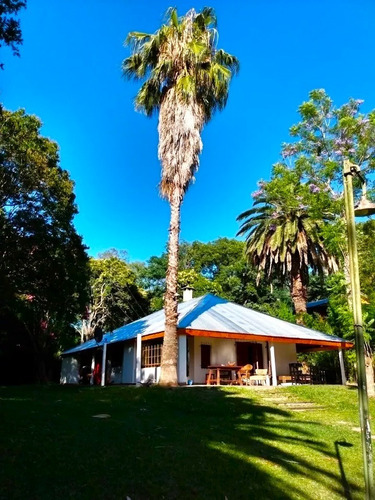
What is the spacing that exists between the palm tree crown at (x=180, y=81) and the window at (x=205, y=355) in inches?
310

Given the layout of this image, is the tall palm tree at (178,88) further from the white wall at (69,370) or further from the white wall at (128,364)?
the white wall at (69,370)

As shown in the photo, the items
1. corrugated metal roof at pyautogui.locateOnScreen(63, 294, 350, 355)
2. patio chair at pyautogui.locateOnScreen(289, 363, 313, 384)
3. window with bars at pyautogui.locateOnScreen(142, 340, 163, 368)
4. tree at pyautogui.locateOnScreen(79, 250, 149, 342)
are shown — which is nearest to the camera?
corrugated metal roof at pyautogui.locateOnScreen(63, 294, 350, 355)

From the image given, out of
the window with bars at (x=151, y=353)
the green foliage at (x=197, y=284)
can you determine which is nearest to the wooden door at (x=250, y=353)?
the window with bars at (x=151, y=353)

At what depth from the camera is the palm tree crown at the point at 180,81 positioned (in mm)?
16953

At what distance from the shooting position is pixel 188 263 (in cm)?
4825

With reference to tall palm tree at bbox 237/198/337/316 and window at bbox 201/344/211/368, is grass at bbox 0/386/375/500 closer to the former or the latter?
window at bbox 201/344/211/368

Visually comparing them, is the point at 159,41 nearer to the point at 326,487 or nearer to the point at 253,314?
the point at 253,314

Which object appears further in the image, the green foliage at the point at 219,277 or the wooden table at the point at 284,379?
the green foliage at the point at 219,277

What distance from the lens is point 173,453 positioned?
6867mm

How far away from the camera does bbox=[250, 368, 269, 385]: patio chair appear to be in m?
17.8

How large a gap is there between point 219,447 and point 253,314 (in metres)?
16.0

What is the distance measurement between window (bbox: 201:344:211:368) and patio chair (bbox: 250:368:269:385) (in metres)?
2.45

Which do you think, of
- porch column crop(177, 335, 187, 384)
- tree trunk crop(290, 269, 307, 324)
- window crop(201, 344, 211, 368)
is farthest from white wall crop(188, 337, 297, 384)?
tree trunk crop(290, 269, 307, 324)

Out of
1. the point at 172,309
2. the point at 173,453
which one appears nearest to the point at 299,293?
the point at 172,309
